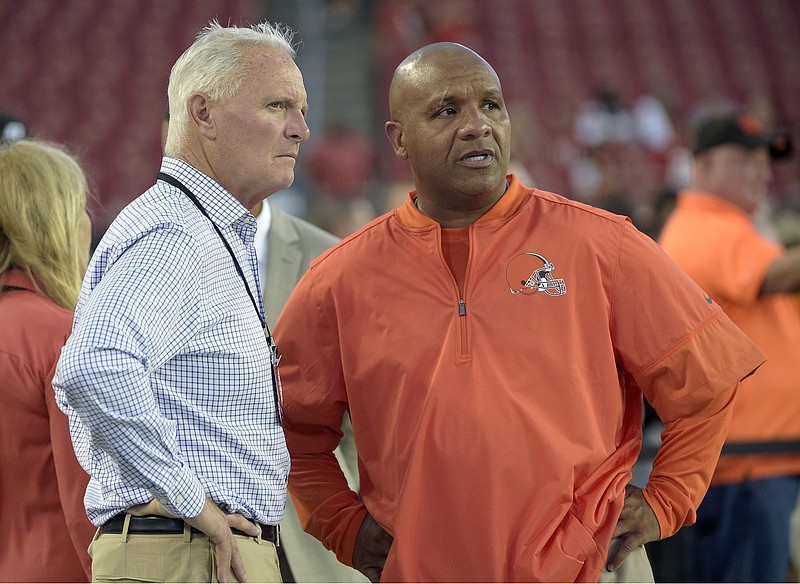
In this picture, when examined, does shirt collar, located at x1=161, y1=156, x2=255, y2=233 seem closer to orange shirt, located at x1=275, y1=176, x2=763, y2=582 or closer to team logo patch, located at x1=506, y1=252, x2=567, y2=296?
orange shirt, located at x1=275, y1=176, x2=763, y2=582

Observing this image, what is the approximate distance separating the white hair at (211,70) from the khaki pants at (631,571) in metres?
1.24

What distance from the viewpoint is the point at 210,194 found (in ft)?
7.09

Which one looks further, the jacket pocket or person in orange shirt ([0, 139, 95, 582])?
person in orange shirt ([0, 139, 95, 582])

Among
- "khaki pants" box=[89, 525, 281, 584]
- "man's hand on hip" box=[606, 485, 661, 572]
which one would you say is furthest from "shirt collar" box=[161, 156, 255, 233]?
"man's hand on hip" box=[606, 485, 661, 572]

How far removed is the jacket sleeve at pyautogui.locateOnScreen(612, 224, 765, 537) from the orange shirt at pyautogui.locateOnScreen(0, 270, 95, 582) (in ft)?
4.13

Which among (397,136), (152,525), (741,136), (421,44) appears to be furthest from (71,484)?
(421,44)

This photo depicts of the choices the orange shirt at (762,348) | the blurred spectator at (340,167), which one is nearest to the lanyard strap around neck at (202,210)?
the orange shirt at (762,348)

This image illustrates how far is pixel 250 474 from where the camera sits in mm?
2078

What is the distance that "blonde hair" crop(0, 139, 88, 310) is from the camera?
2562 mm

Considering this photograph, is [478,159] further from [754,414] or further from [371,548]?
[754,414]

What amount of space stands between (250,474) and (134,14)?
583 inches

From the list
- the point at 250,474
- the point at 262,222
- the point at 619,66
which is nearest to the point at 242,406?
the point at 250,474

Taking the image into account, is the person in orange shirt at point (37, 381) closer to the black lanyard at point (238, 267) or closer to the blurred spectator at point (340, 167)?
the black lanyard at point (238, 267)

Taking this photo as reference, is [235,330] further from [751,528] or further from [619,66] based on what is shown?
[619,66]
